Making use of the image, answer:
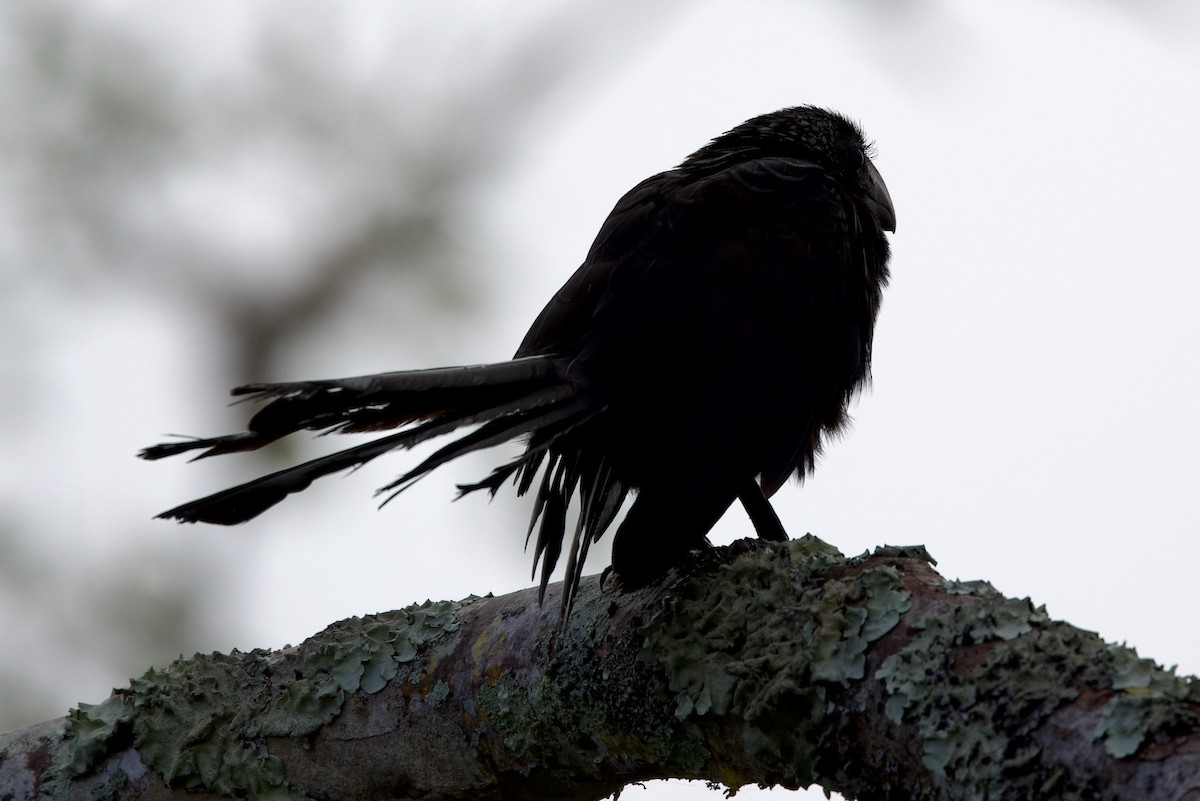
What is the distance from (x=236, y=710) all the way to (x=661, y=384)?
1.02m

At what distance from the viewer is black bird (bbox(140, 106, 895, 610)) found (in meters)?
1.91

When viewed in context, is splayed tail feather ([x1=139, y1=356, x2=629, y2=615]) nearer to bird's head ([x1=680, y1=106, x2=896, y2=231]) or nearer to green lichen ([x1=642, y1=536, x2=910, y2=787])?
green lichen ([x1=642, y1=536, x2=910, y2=787])

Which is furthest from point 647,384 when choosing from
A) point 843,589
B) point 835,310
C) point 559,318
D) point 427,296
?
point 427,296

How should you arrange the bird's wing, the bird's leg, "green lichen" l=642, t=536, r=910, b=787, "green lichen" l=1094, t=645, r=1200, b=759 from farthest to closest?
the bird's leg → the bird's wing → "green lichen" l=642, t=536, r=910, b=787 → "green lichen" l=1094, t=645, r=1200, b=759

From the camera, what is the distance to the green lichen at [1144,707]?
1208 millimetres

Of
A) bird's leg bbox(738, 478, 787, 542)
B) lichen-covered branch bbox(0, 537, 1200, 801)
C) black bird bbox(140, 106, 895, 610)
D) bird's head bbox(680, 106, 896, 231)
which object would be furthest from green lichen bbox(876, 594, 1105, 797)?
bird's head bbox(680, 106, 896, 231)

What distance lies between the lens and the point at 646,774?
192 cm

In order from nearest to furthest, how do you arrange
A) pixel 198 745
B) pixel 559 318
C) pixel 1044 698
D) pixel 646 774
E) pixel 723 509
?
pixel 1044 698 → pixel 646 774 → pixel 198 745 → pixel 723 509 → pixel 559 318

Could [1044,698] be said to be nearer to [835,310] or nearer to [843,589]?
[843,589]

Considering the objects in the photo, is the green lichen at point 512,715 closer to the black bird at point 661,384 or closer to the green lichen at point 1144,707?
the black bird at point 661,384

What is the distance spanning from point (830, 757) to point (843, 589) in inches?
9.5

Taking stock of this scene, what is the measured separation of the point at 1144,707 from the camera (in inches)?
48.4

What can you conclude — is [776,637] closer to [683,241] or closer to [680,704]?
[680,704]

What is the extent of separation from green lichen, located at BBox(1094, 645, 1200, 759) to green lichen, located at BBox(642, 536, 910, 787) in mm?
342
